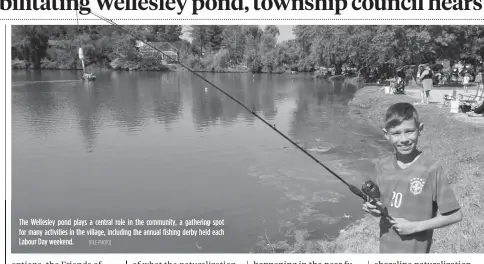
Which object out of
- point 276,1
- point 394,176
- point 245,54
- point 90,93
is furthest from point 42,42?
point 394,176

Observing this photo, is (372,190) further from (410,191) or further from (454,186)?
(454,186)

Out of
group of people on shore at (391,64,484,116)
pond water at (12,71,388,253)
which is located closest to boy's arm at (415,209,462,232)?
pond water at (12,71,388,253)

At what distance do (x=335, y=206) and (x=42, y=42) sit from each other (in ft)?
162

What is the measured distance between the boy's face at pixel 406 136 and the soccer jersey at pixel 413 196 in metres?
0.06

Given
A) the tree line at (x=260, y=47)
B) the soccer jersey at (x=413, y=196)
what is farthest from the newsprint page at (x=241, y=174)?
the tree line at (x=260, y=47)

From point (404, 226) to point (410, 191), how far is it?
0.53 feet

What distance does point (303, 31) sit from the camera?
1423 inches

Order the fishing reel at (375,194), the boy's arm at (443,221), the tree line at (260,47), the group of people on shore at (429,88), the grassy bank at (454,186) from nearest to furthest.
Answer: the boy's arm at (443,221)
the fishing reel at (375,194)
the grassy bank at (454,186)
the group of people on shore at (429,88)
the tree line at (260,47)

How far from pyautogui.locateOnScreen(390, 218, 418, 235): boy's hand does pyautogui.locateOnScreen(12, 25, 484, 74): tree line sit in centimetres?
1687

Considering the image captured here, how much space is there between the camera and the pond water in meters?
5.07

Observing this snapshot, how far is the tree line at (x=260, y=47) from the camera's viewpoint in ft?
59.1

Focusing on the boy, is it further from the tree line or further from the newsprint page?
the tree line

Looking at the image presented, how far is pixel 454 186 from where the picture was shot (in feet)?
15.6

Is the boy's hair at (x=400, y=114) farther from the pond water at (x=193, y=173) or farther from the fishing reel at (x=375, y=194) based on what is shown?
the pond water at (x=193, y=173)
